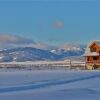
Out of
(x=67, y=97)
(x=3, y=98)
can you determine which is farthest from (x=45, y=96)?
(x=3, y=98)

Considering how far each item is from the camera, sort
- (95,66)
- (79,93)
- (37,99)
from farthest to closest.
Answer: (95,66), (79,93), (37,99)

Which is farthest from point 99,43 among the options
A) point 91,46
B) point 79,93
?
point 79,93

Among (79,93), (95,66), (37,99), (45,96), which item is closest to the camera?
(37,99)

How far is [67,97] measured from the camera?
1797cm

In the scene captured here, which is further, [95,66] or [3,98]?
[95,66]

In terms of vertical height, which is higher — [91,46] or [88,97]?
[91,46]

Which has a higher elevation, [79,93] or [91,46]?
[91,46]

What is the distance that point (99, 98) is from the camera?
17.4 meters

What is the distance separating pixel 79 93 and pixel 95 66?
43378mm

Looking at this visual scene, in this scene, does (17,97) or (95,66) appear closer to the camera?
(17,97)

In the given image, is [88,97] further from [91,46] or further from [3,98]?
[91,46]

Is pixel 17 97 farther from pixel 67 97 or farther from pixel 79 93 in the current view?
pixel 79 93

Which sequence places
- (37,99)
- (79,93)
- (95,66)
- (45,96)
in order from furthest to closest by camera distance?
1. (95,66)
2. (79,93)
3. (45,96)
4. (37,99)

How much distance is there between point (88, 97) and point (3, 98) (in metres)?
4.02
